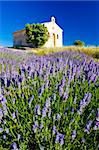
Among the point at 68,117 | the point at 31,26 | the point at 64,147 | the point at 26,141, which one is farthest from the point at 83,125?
the point at 31,26

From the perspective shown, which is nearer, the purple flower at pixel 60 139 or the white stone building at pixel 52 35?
the purple flower at pixel 60 139

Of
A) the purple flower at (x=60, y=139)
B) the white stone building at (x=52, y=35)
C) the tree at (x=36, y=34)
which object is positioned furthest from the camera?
the white stone building at (x=52, y=35)

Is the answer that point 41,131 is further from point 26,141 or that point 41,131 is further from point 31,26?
point 31,26

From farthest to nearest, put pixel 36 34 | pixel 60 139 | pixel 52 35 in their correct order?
→ pixel 52 35 < pixel 36 34 < pixel 60 139

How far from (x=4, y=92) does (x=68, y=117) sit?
2.03 ft

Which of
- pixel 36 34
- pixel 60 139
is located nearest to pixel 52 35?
pixel 36 34

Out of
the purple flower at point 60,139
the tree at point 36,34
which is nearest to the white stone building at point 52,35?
the tree at point 36,34

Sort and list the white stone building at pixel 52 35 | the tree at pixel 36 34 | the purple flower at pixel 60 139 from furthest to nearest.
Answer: the white stone building at pixel 52 35 < the tree at pixel 36 34 < the purple flower at pixel 60 139

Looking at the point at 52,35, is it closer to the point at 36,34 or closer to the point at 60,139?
the point at 36,34

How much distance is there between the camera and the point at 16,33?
35.7m

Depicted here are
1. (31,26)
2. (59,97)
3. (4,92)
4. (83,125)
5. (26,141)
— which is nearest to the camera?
(26,141)

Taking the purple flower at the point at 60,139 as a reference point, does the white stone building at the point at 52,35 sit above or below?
above

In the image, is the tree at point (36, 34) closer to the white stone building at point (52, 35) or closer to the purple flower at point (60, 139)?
the white stone building at point (52, 35)

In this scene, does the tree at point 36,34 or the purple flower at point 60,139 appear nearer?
the purple flower at point 60,139
